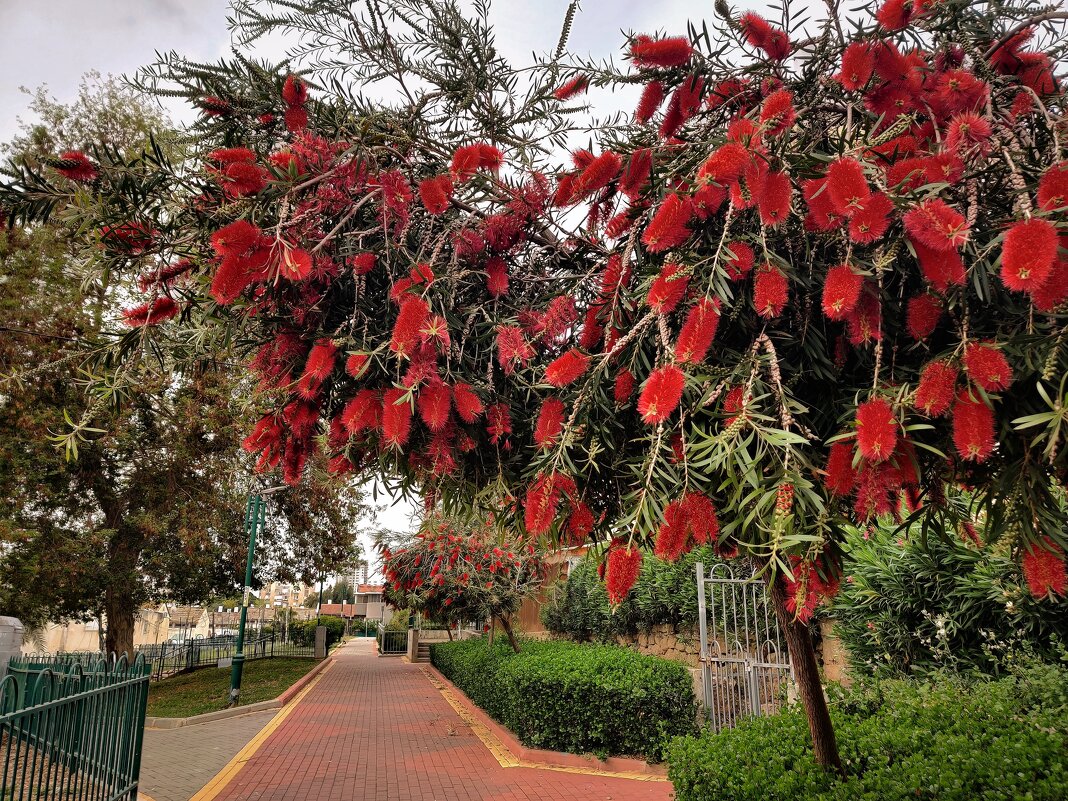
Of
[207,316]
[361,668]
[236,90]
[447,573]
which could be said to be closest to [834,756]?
[207,316]

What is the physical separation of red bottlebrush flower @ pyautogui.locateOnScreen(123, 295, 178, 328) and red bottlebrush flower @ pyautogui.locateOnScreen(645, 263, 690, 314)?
5.35 ft

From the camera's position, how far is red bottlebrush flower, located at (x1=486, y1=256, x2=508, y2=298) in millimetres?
2416

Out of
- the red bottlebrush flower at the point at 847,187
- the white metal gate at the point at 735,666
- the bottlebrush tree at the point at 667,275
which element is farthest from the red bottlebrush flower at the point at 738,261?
the white metal gate at the point at 735,666

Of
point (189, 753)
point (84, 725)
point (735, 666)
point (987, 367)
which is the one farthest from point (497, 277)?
point (189, 753)

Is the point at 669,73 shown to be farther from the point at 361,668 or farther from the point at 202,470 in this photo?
the point at 361,668

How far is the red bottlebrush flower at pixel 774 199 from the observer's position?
1.59 meters

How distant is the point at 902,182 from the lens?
1.51 m

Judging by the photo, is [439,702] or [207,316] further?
[439,702]

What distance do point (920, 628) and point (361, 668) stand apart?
21355 millimetres

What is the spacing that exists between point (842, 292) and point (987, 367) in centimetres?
34

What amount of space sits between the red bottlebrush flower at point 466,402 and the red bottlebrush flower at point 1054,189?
4.88 ft

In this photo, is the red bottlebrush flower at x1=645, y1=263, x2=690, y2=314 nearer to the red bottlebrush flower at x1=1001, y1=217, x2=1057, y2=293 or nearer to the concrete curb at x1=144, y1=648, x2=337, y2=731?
the red bottlebrush flower at x1=1001, y1=217, x2=1057, y2=293

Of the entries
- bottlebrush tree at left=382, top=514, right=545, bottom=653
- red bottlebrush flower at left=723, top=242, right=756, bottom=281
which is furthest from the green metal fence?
bottlebrush tree at left=382, top=514, right=545, bottom=653

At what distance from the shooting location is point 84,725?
4.66 meters
